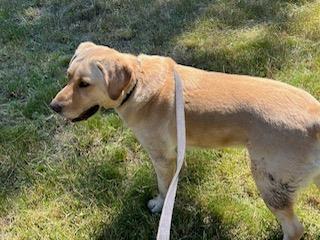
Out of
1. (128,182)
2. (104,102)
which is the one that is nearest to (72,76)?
(104,102)

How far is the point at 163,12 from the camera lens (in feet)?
20.3

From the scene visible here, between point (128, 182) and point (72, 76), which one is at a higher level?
point (72, 76)

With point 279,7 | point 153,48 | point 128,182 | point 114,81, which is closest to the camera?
point 114,81

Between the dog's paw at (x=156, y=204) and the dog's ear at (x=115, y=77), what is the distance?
0.92m

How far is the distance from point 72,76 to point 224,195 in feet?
4.52

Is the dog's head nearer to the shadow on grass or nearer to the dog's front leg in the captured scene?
the dog's front leg

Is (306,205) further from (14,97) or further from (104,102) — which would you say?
(14,97)

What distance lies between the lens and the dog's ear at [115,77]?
3.39m

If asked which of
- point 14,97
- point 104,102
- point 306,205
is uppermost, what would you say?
point 104,102

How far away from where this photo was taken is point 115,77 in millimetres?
3406

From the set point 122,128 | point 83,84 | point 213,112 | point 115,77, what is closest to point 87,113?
point 83,84

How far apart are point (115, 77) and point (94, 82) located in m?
0.14

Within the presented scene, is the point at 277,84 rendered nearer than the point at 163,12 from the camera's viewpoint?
Yes

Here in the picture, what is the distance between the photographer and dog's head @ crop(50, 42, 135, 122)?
11.2 feet
